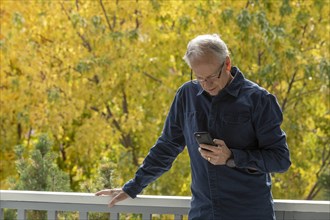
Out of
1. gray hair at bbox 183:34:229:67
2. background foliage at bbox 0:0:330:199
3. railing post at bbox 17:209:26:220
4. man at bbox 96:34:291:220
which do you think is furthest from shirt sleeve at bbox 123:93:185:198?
background foliage at bbox 0:0:330:199

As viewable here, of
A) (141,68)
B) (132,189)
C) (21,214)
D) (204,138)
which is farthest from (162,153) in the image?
(141,68)

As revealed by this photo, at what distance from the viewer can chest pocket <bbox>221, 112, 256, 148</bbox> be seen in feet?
7.58

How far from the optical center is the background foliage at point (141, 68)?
6.48 meters

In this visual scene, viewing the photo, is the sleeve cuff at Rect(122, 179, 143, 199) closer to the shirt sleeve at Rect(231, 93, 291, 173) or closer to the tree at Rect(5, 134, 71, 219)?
the shirt sleeve at Rect(231, 93, 291, 173)

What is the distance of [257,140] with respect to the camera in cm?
234

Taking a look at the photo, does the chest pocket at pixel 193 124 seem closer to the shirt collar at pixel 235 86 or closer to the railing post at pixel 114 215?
the shirt collar at pixel 235 86

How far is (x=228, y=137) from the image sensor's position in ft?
7.65

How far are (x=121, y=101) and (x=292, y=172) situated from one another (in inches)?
71.6

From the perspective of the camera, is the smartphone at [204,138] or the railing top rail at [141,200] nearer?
the smartphone at [204,138]

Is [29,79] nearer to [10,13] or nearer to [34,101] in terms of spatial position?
[34,101]

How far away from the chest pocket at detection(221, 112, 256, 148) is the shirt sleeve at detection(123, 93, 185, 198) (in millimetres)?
252

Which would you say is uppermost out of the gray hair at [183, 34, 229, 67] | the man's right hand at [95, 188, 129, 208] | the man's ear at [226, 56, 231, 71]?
the gray hair at [183, 34, 229, 67]

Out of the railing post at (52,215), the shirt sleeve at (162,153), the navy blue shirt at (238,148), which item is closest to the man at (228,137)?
the navy blue shirt at (238,148)

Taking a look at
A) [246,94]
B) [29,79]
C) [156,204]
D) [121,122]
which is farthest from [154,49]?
[246,94]
